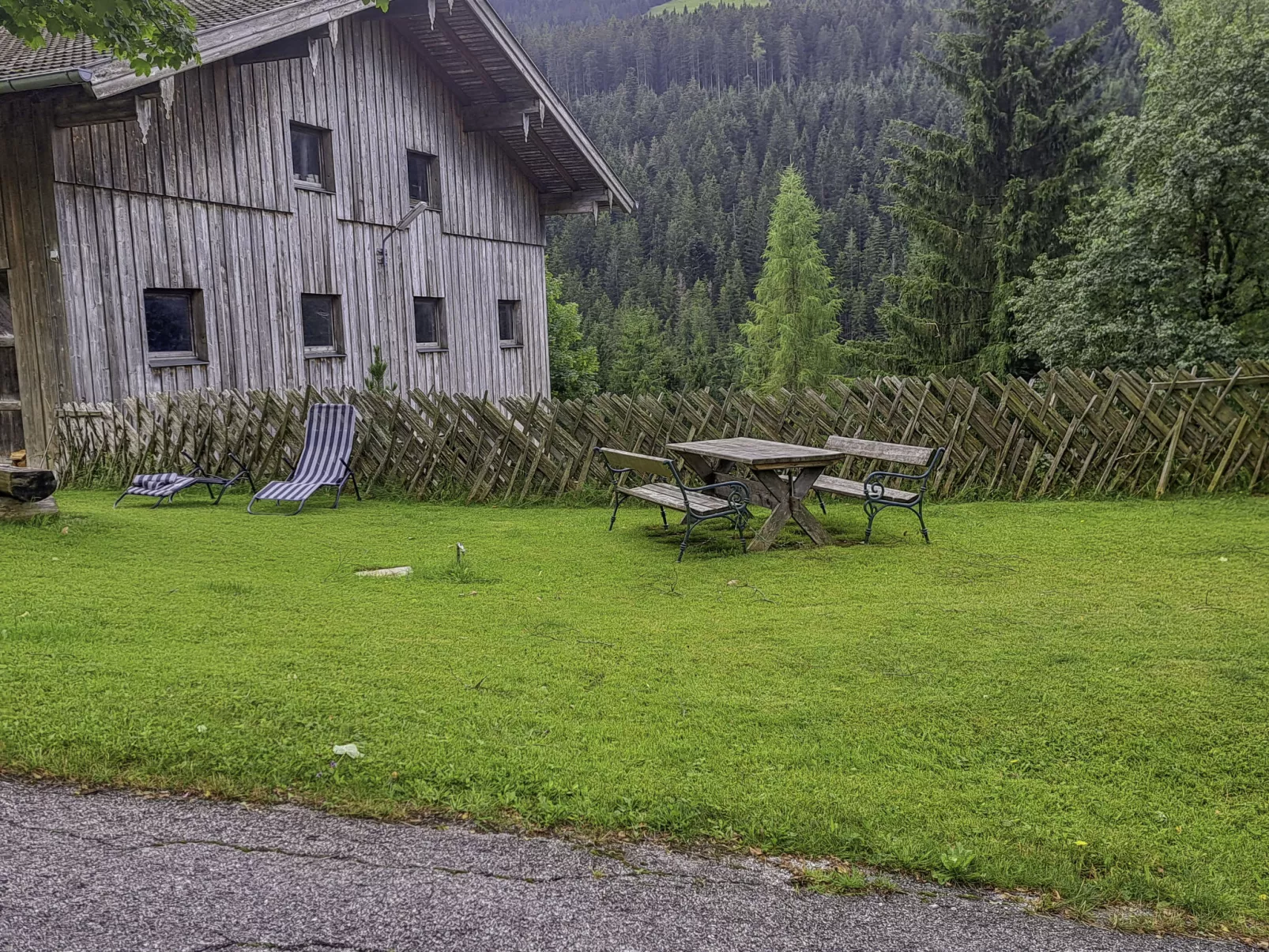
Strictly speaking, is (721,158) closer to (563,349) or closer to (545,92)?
(563,349)

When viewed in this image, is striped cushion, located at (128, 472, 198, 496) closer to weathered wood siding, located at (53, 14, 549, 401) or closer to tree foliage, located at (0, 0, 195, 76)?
weathered wood siding, located at (53, 14, 549, 401)

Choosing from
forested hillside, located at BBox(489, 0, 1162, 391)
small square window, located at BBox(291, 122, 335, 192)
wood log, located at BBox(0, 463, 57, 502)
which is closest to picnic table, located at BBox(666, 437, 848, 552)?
wood log, located at BBox(0, 463, 57, 502)

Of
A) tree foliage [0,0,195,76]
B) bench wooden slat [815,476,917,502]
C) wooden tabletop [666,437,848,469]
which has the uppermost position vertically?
tree foliage [0,0,195,76]

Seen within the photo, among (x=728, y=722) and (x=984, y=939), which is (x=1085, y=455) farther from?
(x=984, y=939)

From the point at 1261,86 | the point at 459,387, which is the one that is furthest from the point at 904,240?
the point at 459,387

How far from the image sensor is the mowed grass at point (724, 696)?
3.47 m

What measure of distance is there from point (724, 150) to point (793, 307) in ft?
239

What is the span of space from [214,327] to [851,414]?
10023 millimetres

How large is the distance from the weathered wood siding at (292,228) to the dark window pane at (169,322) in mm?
311

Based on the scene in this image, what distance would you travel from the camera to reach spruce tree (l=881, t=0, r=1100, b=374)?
28.0 meters

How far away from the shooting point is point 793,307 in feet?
161

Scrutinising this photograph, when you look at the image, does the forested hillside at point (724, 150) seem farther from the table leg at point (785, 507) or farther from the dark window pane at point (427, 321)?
the table leg at point (785, 507)

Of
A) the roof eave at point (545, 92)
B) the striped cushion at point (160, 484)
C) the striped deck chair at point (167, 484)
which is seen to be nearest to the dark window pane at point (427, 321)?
the roof eave at point (545, 92)

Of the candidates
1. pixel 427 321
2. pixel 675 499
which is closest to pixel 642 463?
pixel 675 499
